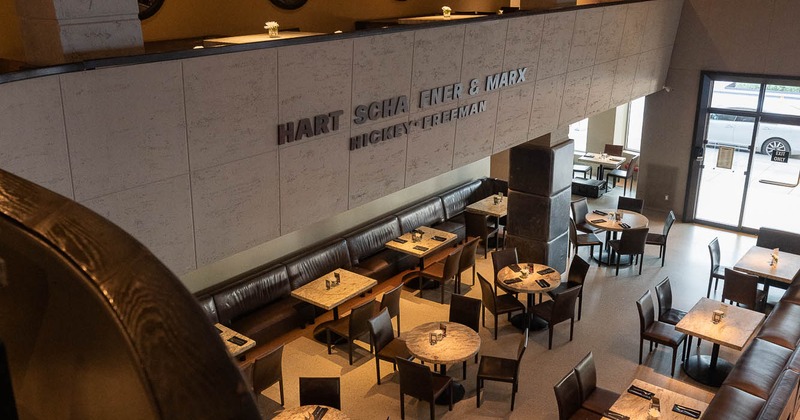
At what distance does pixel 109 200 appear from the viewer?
4.48 m

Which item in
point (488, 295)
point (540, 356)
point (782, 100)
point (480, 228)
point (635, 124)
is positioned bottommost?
point (540, 356)

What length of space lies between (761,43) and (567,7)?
5819 millimetres

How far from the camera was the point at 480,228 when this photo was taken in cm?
1244

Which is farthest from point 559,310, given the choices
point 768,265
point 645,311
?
point 768,265

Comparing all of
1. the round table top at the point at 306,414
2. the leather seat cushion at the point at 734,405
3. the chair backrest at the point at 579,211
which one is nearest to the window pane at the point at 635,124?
the chair backrest at the point at 579,211

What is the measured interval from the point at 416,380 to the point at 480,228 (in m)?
5.49

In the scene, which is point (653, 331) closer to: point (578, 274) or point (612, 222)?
point (578, 274)

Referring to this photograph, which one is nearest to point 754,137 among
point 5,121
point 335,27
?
point 335,27

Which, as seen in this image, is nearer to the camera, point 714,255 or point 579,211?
point 714,255

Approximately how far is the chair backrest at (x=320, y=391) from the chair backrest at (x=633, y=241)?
634cm

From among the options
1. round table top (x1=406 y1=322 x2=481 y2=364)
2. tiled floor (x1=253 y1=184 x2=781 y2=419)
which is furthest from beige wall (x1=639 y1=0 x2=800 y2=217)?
round table top (x1=406 y1=322 x2=481 y2=364)

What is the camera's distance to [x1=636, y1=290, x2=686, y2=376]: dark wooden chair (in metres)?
8.50

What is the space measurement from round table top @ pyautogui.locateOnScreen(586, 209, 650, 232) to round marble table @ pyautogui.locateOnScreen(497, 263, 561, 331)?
7.59 ft

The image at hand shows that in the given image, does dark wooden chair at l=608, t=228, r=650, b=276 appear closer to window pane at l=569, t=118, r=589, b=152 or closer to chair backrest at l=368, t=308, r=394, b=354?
chair backrest at l=368, t=308, r=394, b=354
